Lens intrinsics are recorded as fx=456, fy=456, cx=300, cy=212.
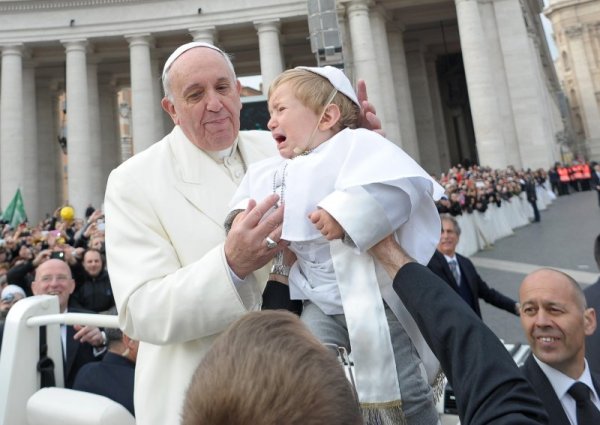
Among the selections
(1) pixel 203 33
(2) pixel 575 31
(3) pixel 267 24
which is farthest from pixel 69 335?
(2) pixel 575 31

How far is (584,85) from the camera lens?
67562 millimetres

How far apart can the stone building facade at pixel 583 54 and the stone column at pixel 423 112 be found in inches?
1785

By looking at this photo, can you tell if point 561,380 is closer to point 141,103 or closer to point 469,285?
point 469,285

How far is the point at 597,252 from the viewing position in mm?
4242

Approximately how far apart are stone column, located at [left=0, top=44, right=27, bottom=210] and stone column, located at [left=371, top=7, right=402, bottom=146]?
20.7 metres

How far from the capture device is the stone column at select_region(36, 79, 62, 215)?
3127cm

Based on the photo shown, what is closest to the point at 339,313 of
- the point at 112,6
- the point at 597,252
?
the point at 597,252

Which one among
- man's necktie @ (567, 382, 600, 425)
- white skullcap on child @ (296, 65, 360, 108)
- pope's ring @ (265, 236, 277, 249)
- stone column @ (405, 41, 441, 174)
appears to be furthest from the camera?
stone column @ (405, 41, 441, 174)

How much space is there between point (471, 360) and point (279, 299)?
77cm

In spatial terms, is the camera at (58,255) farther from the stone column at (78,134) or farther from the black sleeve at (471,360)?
the stone column at (78,134)

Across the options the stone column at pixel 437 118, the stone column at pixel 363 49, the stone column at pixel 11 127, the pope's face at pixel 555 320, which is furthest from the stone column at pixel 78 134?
the pope's face at pixel 555 320

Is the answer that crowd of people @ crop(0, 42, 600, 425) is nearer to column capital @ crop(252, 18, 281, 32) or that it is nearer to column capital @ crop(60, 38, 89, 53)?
column capital @ crop(252, 18, 281, 32)

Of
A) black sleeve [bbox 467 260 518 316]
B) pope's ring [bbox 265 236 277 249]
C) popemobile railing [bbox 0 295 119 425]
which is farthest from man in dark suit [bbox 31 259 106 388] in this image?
black sleeve [bbox 467 260 518 316]

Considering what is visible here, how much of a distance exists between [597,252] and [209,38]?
26.8 m
